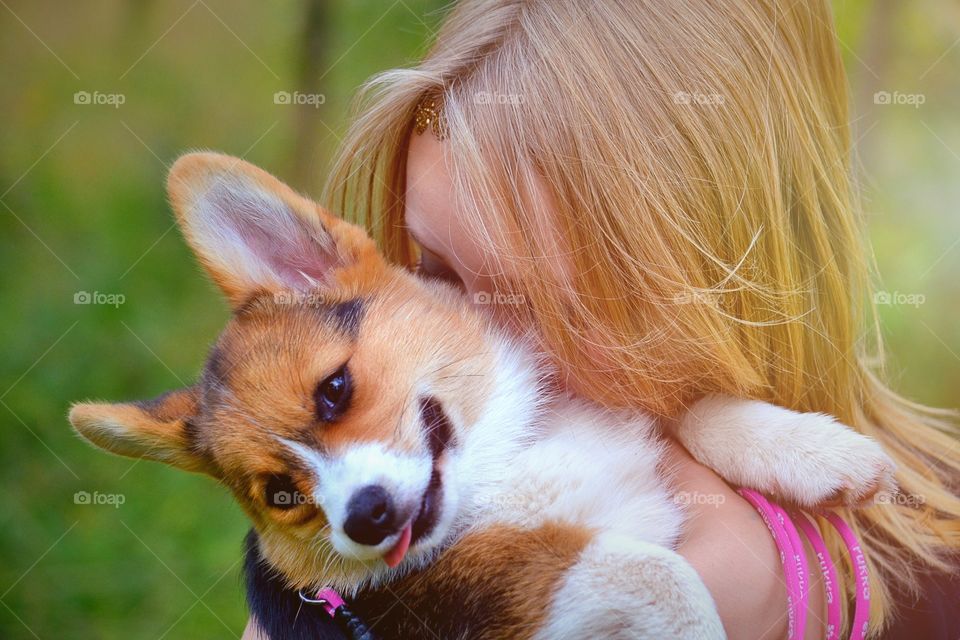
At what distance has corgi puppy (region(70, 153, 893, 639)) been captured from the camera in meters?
1.23

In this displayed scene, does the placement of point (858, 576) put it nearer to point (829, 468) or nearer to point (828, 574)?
point (828, 574)

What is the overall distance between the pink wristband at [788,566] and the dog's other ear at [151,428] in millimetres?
1073

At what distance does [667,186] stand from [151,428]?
107 cm

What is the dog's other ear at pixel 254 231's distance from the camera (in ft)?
4.54

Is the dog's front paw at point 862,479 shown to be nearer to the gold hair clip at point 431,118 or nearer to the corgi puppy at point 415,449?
the corgi puppy at point 415,449

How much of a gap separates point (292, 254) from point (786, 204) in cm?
99

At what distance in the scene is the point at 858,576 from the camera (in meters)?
1.45

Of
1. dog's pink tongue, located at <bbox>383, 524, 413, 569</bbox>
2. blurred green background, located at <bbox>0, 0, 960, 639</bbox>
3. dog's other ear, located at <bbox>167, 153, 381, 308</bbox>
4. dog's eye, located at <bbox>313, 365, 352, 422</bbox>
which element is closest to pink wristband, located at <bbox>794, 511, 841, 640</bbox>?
blurred green background, located at <bbox>0, 0, 960, 639</bbox>

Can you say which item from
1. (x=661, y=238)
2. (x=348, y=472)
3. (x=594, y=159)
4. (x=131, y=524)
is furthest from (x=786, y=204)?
(x=131, y=524)

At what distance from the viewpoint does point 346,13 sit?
1.59 m

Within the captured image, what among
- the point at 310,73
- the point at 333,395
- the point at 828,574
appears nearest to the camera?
the point at 333,395

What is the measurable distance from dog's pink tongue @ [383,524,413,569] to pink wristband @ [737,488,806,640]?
0.67m

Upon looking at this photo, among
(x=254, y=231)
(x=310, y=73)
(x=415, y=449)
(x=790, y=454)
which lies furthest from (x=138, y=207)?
(x=790, y=454)

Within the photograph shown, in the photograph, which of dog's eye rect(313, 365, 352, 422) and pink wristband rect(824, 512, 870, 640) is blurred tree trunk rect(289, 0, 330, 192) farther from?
pink wristband rect(824, 512, 870, 640)
